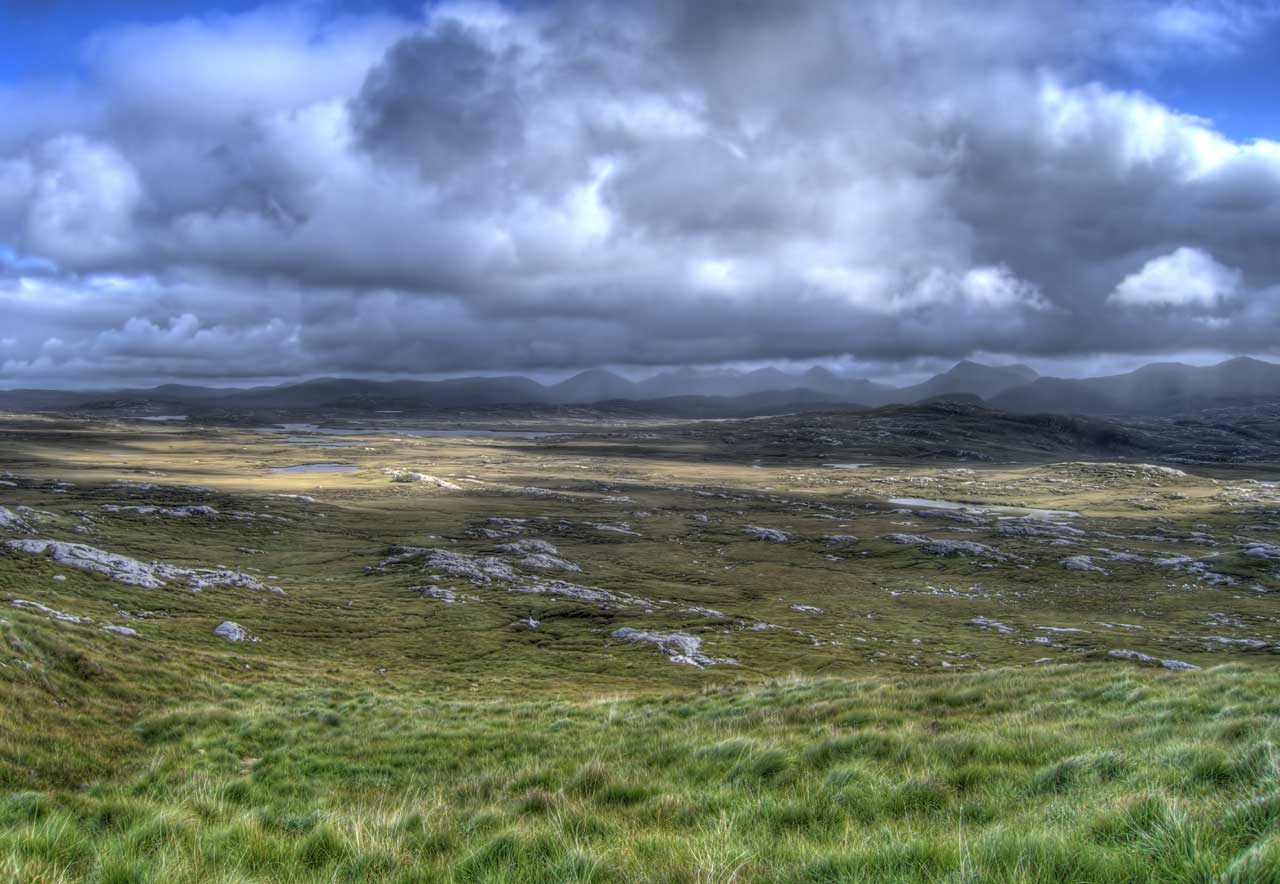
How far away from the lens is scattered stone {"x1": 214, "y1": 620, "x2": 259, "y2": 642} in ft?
130

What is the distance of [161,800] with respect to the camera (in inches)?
411

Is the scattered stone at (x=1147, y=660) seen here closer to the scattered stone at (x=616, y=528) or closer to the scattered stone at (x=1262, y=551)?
the scattered stone at (x=1262, y=551)

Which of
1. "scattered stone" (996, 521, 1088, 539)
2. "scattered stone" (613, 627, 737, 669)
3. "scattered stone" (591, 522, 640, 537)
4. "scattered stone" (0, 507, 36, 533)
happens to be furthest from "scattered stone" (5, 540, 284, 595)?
"scattered stone" (996, 521, 1088, 539)

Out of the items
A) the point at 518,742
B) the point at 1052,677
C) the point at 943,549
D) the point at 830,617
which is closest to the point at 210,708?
the point at 518,742

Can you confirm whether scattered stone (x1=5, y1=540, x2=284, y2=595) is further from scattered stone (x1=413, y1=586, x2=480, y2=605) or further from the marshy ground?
scattered stone (x1=413, y1=586, x2=480, y2=605)

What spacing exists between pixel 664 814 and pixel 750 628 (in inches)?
2004

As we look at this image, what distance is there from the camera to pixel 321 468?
18050 centimetres

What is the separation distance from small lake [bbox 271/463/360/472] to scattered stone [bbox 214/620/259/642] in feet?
474

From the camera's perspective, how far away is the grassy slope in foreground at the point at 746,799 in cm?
495

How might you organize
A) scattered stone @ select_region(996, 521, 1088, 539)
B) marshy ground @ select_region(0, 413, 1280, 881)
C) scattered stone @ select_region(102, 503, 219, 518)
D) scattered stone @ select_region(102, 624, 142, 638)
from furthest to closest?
scattered stone @ select_region(996, 521, 1088, 539) → scattered stone @ select_region(102, 503, 219, 518) → scattered stone @ select_region(102, 624, 142, 638) → marshy ground @ select_region(0, 413, 1280, 881)

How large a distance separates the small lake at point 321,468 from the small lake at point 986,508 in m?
144

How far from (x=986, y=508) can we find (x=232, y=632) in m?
140

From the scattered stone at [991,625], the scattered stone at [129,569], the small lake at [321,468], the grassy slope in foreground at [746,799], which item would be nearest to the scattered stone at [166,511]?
the scattered stone at [129,569]

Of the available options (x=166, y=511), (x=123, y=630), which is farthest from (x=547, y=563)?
(x=166, y=511)
